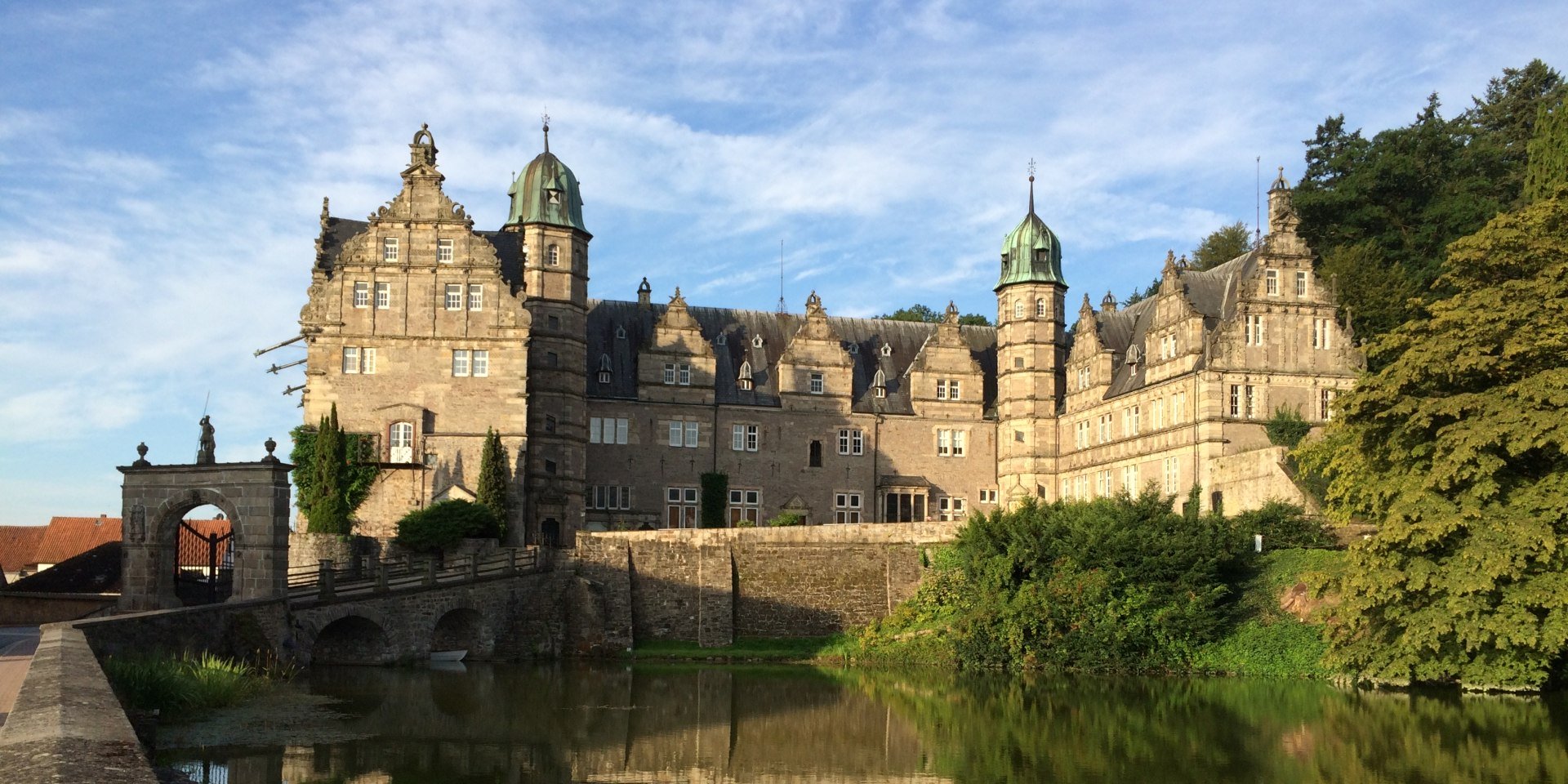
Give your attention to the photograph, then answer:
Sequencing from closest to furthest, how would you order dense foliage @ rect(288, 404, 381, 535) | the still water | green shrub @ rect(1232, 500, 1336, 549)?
the still water
green shrub @ rect(1232, 500, 1336, 549)
dense foliage @ rect(288, 404, 381, 535)

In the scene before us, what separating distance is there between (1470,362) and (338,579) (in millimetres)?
25302

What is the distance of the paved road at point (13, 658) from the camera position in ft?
50.3

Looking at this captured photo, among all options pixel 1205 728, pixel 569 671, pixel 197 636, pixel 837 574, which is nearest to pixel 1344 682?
pixel 1205 728

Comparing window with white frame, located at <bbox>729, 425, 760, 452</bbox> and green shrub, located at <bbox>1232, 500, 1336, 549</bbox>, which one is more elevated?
window with white frame, located at <bbox>729, 425, 760, 452</bbox>

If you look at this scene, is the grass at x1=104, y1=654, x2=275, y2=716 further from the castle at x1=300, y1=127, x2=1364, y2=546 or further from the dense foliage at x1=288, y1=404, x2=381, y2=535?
the castle at x1=300, y1=127, x2=1364, y2=546

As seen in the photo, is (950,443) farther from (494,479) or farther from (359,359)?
(359,359)

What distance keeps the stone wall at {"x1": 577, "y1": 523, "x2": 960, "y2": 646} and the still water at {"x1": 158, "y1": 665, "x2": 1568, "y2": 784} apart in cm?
694

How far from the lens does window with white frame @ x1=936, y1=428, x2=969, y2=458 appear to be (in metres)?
56.2

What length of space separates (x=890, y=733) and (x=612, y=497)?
28444 mm

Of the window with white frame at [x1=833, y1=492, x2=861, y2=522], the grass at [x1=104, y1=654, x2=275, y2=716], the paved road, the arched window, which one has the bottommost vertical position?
the grass at [x1=104, y1=654, x2=275, y2=716]

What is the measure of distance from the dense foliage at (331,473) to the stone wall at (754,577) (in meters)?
7.36

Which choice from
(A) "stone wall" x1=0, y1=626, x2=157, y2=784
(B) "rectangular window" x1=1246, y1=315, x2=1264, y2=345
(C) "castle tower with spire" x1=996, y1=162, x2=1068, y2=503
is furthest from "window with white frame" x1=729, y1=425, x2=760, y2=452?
(A) "stone wall" x1=0, y1=626, x2=157, y2=784

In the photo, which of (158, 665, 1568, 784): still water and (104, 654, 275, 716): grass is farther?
(158, 665, 1568, 784): still water

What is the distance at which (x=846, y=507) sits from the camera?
54969mm
